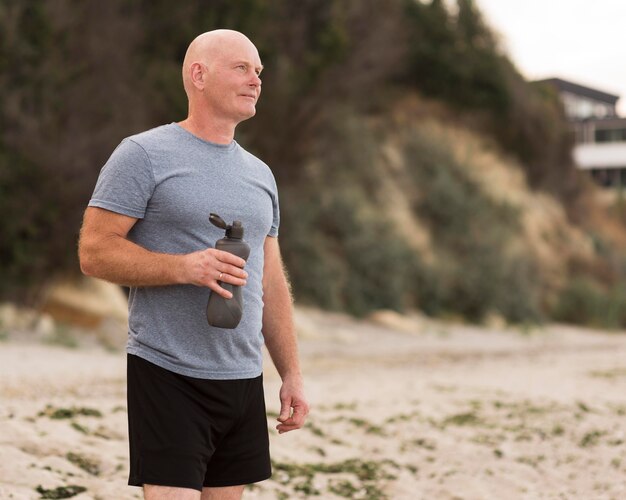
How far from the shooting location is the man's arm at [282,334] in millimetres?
3201

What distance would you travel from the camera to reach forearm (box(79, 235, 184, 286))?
9.02 feet

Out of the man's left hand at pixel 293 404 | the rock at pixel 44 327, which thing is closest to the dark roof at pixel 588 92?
the rock at pixel 44 327

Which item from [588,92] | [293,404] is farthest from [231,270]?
[588,92]

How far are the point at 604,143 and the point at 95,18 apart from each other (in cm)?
5054

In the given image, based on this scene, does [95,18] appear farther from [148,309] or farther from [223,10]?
[148,309]

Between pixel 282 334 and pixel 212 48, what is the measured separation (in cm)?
91

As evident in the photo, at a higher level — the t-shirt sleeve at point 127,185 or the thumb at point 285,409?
the t-shirt sleeve at point 127,185

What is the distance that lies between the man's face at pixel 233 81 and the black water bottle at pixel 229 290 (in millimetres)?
348

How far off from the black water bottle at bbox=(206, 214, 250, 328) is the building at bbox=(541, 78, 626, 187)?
194 feet

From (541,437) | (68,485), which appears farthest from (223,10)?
(68,485)

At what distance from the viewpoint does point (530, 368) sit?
1406cm

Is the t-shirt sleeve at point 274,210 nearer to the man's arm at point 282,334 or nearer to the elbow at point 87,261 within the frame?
the man's arm at point 282,334

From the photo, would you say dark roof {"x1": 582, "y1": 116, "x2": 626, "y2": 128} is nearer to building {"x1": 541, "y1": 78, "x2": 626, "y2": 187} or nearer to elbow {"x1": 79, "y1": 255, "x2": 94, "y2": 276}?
building {"x1": 541, "y1": 78, "x2": 626, "y2": 187}

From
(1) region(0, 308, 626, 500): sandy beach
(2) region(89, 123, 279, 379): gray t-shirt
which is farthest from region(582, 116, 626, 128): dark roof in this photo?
(2) region(89, 123, 279, 379): gray t-shirt
